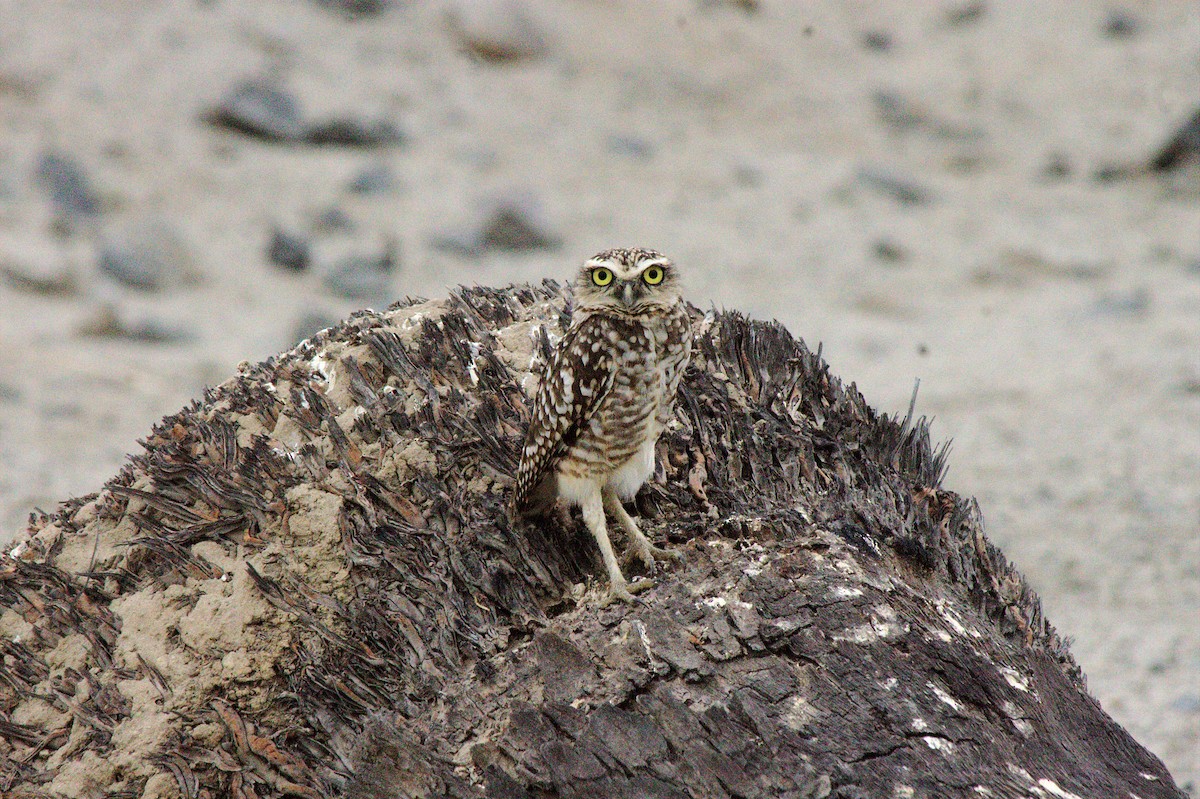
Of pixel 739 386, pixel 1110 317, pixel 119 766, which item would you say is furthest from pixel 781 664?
pixel 1110 317

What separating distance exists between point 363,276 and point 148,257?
2.18 m

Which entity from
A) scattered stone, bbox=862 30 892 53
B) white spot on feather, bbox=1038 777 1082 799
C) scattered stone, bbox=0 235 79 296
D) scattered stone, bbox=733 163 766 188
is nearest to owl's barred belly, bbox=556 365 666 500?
white spot on feather, bbox=1038 777 1082 799

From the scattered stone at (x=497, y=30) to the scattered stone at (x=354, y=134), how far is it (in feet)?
8.33

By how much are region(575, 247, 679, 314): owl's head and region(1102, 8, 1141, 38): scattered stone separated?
53.5 ft

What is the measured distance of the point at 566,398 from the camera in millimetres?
3959

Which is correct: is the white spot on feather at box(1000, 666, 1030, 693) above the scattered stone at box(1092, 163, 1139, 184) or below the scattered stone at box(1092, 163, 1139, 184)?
below

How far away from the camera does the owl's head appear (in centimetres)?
402

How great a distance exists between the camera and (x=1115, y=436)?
894 centimetres

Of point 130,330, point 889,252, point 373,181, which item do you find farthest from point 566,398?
point 373,181

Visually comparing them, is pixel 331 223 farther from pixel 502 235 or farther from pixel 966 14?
pixel 966 14

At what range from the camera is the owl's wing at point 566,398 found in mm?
3855

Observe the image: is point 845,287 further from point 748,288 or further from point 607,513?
point 607,513

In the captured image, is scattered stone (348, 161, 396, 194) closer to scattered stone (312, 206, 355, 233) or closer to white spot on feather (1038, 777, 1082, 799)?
scattered stone (312, 206, 355, 233)

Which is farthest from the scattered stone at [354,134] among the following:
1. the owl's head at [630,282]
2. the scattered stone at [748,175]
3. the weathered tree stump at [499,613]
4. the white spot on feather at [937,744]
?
the white spot on feather at [937,744]
